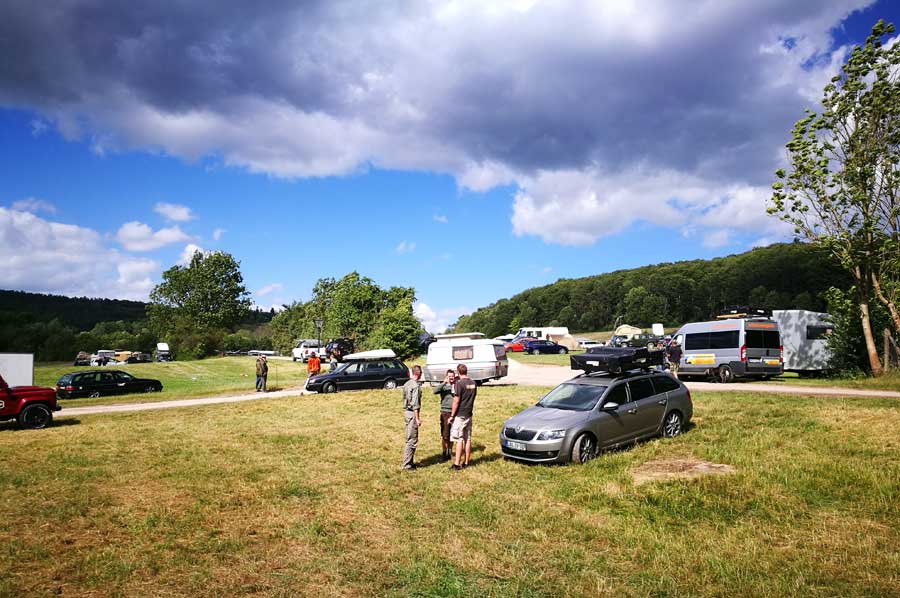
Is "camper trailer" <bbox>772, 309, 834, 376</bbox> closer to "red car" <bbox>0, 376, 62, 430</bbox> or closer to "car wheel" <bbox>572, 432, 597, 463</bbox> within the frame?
"car wheel" <bbox>572, 432, 597, 463</bbox>

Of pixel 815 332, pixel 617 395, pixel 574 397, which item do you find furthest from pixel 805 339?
pixel 574 397

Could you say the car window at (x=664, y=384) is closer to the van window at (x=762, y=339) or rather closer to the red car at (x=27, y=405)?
the van window at (x=762, y=339)

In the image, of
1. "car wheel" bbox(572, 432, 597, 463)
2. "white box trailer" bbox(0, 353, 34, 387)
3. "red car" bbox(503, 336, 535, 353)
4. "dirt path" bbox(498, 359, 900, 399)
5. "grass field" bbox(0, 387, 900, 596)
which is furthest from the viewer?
"red car" bbox(503, 336, 535, 353)

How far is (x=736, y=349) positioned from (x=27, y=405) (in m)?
25.2

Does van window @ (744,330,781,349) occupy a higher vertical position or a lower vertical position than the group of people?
higher

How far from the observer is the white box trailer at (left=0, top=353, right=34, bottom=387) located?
19297 mm

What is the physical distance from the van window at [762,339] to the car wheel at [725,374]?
1297 mm

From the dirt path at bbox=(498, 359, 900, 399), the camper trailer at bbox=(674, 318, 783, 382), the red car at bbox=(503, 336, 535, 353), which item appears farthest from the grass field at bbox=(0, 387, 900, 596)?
the red car at bbox=(503, 336, 535, 353)

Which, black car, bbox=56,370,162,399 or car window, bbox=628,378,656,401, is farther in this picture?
black car, bbox=56,370,162,399

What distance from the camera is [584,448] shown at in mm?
10711

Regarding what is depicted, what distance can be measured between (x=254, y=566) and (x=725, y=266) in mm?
128599

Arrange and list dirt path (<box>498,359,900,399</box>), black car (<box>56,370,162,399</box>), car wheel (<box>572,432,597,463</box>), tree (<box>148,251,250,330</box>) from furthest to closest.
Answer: tree (<box>148,251,250,330</box>) → black car (<box>56,370,162,399</box>) → dirt path (<box>498,359,900,399</box>) → car wheel (<box>572,432,597,463</box>)

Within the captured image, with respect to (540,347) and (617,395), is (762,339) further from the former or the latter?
(540,347)

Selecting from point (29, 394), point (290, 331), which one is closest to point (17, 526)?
point (29, 394)
